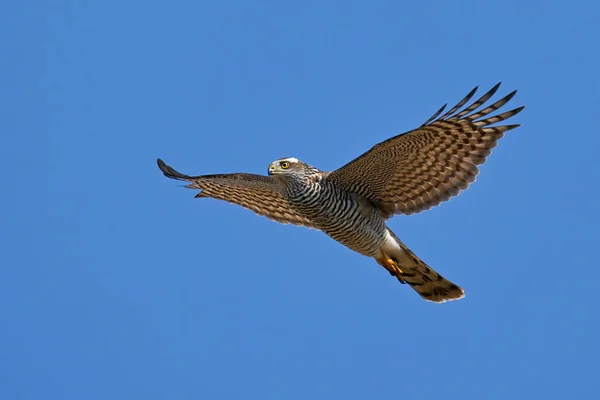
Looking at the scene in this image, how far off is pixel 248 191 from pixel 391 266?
2.45 metres

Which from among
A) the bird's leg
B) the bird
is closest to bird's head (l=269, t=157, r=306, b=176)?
the bird

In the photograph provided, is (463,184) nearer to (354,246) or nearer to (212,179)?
(354,246)

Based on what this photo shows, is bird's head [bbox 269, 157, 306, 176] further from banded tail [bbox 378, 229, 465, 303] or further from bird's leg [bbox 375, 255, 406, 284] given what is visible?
bird's leg [bbox 375, 255, 406, 284]

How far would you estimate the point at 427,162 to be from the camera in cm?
1566

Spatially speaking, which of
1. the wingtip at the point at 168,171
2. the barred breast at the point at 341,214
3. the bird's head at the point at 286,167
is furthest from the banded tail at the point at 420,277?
the wingtip at the point at 168,171

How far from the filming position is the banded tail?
16.0 m

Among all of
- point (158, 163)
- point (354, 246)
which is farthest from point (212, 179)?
point (354, 246)

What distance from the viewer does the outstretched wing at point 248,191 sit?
16281 millimetres

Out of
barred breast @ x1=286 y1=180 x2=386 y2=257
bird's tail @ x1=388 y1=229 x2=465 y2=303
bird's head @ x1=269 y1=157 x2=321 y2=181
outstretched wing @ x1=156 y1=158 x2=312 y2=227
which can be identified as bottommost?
bird's tail @ x1=388 y1=229 x2=465 y2=303

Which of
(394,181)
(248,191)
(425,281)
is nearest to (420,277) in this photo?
(425,281)

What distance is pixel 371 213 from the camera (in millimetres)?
15922

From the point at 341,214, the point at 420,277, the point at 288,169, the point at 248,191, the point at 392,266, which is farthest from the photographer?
the point at 248,191

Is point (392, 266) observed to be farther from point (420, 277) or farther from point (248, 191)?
point (248, 191)

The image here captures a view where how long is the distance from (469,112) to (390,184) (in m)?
1.56
